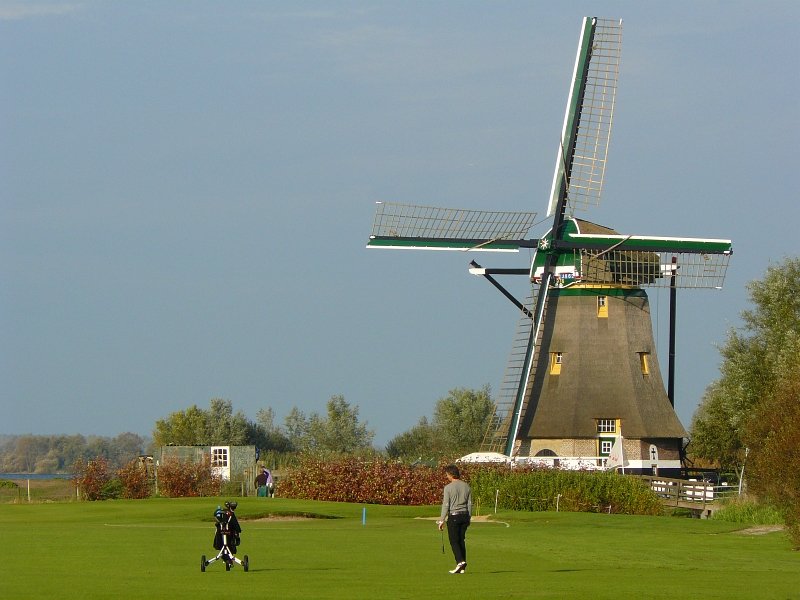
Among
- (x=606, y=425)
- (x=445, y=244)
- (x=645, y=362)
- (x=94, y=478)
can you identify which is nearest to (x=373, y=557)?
(x=94, y=478)

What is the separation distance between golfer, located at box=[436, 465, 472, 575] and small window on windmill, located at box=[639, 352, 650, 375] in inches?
1359

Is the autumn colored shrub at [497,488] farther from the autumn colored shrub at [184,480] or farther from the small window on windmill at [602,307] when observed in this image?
the small window on windmill at [602,307]

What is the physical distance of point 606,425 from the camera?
2028 inches

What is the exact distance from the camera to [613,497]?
42625 millimetres

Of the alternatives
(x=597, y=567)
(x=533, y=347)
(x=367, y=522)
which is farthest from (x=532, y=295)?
(x=597, y=567)

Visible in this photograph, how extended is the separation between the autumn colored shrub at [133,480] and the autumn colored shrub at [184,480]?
2.16 ft

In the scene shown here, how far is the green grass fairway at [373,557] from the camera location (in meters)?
16.0

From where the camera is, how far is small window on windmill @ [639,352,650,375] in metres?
52.7

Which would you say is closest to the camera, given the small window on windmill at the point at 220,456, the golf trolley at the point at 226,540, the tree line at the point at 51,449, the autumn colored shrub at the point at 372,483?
the golf trolley at the point at 226,540

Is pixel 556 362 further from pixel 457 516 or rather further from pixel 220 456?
pixel 457 516

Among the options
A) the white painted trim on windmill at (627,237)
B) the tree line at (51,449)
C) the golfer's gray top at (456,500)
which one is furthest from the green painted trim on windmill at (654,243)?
the tree line at (51,449)

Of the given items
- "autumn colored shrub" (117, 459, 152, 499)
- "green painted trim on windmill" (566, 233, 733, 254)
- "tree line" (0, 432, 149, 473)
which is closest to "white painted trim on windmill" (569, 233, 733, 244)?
"green painted trim on windmill" (566, 233, 733, 254)

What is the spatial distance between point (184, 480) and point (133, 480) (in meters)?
1.73

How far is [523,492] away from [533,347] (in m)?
9.74
